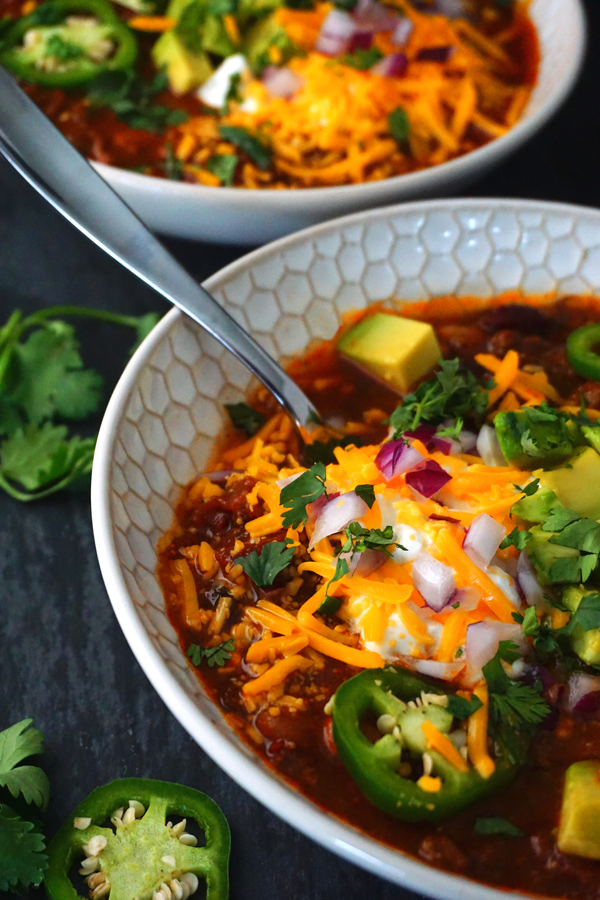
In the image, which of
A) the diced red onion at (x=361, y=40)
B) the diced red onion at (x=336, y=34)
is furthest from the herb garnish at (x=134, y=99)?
the diced red onion at (x=361, y=40)

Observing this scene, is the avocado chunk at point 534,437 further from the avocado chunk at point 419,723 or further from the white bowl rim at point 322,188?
the white bowl rim at point 322,188

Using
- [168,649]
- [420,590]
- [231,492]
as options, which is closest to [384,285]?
[231,492]

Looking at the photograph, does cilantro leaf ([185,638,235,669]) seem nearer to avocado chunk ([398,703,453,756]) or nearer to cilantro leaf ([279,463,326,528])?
cilantro leaf ([279,463,326,528])

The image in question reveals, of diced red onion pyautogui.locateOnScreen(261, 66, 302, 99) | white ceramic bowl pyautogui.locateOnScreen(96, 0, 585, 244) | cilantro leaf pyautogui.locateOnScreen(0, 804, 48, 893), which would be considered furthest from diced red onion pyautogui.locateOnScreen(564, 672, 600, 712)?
diced red onion pyautogui.locateOnScreen(261, 66, 302, 99)

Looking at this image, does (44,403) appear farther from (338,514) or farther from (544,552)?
(544,552)

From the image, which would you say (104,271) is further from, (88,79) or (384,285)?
(384,285)

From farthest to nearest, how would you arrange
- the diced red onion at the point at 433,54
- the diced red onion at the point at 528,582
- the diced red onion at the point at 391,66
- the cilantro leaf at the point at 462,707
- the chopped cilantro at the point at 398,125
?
1. the diced red onion at the point at 433,54
2. the diced red onion at the point at 391,66
3. the chopped cilantro at the point at 398,125
4. the diced red onion at the point at 528,582
5. the cilantro leaf at the point at 462,707
